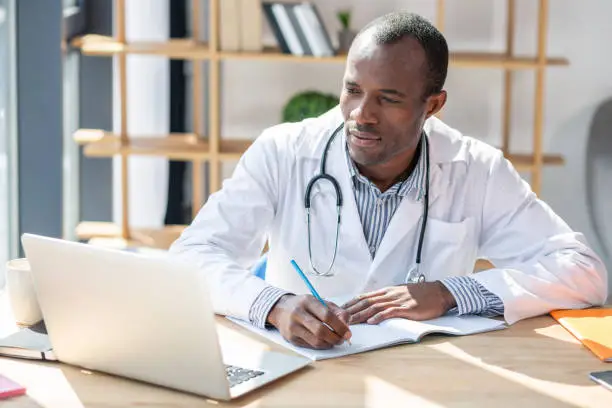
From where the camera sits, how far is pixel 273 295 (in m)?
1.75

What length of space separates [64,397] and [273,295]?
0.46m

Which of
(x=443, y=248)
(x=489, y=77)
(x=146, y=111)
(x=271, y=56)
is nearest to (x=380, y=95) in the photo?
(x=443, y=248)

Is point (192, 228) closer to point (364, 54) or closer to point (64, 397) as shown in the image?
point (364, 54)

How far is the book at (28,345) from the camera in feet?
5.04

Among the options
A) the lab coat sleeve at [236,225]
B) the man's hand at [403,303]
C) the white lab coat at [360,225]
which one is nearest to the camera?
the man's hand at [403,303]

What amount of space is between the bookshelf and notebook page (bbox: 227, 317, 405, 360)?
1953mm

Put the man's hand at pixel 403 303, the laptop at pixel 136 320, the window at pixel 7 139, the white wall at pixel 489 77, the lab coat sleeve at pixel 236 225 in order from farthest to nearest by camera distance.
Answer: the white wall at pixel 489 77 → the window at pixel 7 139 → the lab coat sleeve at pixel 236 225 → the man's hand at pixel 403 303 → the laptop at pixel 136 320

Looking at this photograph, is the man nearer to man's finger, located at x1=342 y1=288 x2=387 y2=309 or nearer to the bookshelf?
man's finger, located at x1=342 y1=288 x2=387 y2=309

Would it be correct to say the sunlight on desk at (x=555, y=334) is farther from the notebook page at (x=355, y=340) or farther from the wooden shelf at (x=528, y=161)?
the wooden shelf at (x=528, y=161)

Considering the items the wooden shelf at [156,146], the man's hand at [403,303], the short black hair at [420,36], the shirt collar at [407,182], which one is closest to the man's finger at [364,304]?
the man's hand at [403,303]

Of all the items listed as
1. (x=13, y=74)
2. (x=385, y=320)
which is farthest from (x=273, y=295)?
(x=13, y=74)

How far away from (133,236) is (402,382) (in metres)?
2.40

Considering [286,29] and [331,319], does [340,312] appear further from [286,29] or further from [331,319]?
[286,29]

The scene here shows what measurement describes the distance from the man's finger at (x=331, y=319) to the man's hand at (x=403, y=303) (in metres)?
0.12
